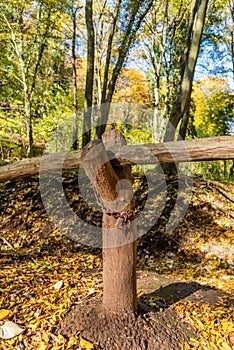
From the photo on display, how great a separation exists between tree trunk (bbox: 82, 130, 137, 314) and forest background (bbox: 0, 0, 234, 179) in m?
3.29

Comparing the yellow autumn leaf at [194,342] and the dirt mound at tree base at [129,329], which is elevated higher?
the dirt mound at tree base at [129,329]

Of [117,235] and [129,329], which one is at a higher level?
[117,235]

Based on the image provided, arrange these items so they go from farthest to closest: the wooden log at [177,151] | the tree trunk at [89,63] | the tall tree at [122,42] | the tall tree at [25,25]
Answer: the tall tree at [25,25]
the tall tree at [122,42]
the tree trunk at [89,63]
the wooden log at [177,151]

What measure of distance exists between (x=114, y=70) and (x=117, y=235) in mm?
5838

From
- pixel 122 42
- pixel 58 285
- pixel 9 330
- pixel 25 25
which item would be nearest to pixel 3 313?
pixel 9 330

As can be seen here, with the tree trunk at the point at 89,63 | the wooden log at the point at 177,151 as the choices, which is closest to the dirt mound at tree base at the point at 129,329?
the wooden log at the point at 177,151

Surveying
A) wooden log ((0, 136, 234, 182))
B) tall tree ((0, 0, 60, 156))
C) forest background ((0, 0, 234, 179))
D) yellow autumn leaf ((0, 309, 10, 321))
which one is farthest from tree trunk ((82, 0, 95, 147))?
wooden log ((0, 136, 234, 182))

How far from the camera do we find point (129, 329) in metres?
1.66

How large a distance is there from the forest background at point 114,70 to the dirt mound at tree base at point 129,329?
3428mm

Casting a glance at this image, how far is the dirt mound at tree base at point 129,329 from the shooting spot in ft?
5.20

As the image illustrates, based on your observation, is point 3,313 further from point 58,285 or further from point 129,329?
point 129,329

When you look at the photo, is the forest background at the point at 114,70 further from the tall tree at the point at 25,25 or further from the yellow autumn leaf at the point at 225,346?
the yellow autumn leaf at the point at 225,346

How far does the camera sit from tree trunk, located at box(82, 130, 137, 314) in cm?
158

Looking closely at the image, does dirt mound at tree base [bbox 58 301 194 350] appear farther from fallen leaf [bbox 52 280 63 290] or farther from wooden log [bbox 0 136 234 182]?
wooden log [bbox 0 136 234 182]
